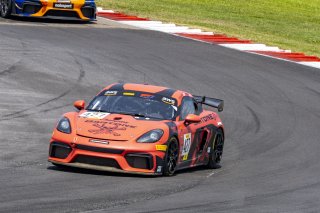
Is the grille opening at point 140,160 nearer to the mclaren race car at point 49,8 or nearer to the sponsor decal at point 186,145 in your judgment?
the sponsor decal at point 186,145

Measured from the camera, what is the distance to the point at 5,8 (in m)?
29.3

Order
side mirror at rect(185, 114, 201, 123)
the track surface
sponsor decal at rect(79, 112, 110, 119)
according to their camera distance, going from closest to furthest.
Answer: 1. the track surface
2. sponsor decal at rect(79, 112, 110, 119)
3. side mirror at rect(185, 114, 201, 123)

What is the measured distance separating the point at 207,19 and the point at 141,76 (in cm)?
1333

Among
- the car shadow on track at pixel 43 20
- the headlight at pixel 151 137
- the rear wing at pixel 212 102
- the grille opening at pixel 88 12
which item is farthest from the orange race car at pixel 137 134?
the car shadow on track at pixel 43 20

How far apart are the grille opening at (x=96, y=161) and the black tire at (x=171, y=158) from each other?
2.58ft

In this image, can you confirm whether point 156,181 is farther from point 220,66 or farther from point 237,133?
point 220,66

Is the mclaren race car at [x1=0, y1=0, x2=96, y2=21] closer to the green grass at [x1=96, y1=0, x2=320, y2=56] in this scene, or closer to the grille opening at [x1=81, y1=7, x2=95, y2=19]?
the grille opening at [x1=81, y1=7, x2=95, y2=19]

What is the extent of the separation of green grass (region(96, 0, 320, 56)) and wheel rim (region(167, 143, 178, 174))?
57.3 ft

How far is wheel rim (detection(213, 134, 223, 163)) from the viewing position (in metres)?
15.7

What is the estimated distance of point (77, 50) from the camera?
25.7 meters

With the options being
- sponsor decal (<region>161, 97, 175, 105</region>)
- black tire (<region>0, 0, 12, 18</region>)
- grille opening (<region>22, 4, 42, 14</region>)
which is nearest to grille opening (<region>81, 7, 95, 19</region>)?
grille opening (<region>22, 4, 42, 14</region>)

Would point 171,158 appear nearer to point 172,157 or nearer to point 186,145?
point 172,157

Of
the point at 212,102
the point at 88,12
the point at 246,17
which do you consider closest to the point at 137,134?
the point at 212,102

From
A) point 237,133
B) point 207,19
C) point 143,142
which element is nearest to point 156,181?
point 143,142
